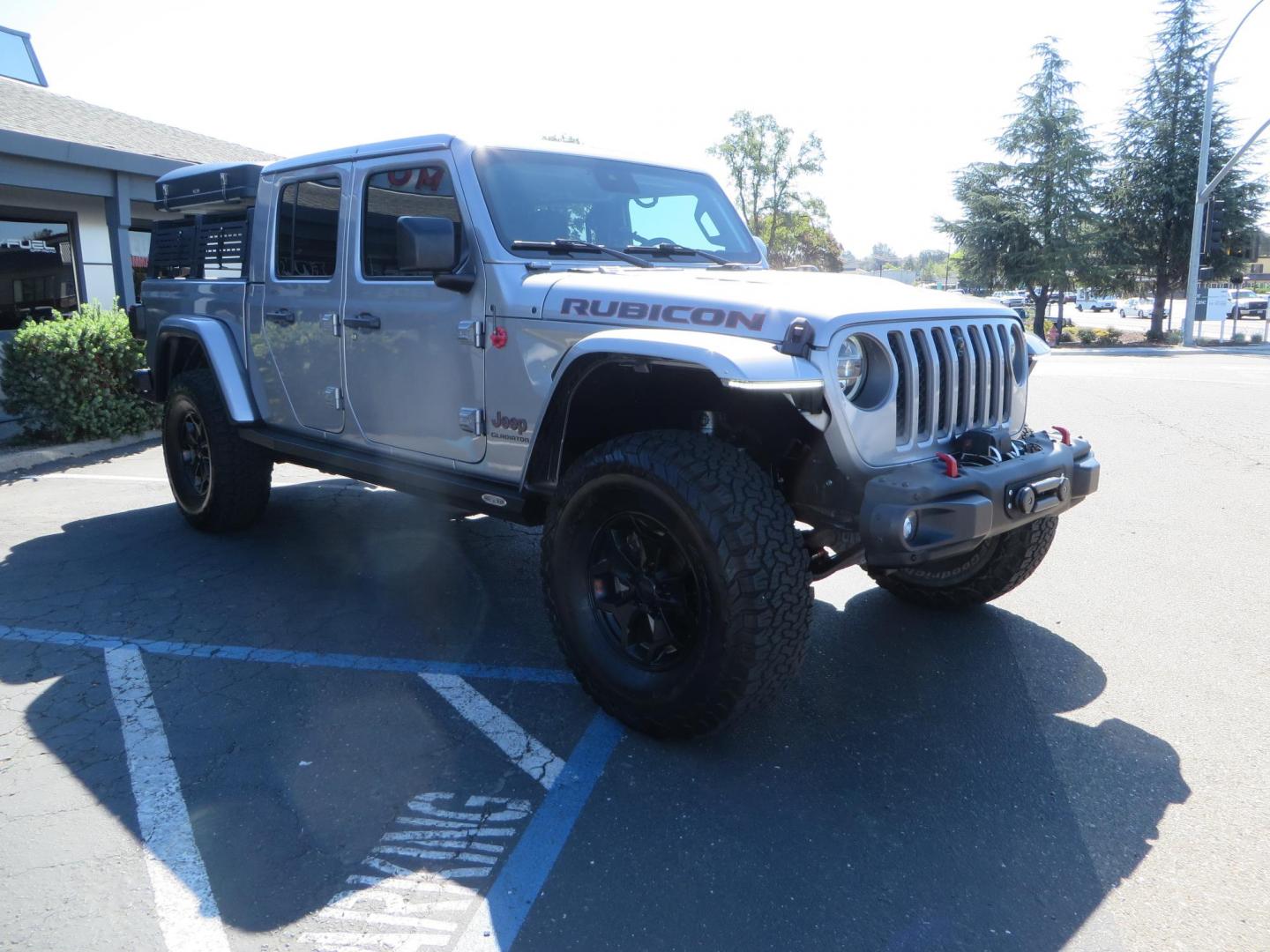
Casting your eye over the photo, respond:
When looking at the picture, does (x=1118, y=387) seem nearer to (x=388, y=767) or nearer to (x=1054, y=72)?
(x=388, y=767)

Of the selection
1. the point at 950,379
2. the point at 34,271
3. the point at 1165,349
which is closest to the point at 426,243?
the point at 950,379

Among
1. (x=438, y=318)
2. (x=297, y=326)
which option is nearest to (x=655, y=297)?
(x=438, y=318)

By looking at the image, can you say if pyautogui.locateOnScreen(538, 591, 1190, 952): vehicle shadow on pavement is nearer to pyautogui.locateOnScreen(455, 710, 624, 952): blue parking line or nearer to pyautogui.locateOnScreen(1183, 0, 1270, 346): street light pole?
pyautogui.locateOnScreen(455, 710, 624, 952): blue parking line

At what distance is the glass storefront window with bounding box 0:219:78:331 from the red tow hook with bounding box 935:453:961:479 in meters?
12.3

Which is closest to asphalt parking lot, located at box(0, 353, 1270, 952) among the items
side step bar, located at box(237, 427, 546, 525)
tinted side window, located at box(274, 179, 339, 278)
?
side step bar, located at box(237, 427, 546, 525)

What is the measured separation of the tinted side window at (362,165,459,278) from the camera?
13.2ft

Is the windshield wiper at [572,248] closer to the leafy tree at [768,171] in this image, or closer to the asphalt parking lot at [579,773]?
the asphalt parking lot at [579,773]

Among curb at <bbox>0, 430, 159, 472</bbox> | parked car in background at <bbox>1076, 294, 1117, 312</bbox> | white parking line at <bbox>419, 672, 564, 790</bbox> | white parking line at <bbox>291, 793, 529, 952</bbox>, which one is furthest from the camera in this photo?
parked car in background at <bbox>1076, 294, 1117, 312</bbox>

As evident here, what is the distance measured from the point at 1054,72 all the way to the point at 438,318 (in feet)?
120

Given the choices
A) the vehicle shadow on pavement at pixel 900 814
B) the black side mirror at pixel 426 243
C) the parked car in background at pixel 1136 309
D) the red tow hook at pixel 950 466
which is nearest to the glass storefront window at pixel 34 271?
the black side mirror at pixel 426 243

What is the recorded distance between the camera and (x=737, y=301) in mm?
3072

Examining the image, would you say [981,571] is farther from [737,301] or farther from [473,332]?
[473,332]

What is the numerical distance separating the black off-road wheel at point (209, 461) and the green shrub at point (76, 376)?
12.3ft

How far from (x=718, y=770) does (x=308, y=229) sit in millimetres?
3322
